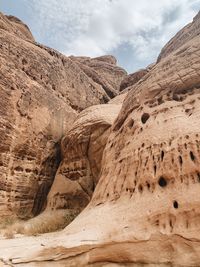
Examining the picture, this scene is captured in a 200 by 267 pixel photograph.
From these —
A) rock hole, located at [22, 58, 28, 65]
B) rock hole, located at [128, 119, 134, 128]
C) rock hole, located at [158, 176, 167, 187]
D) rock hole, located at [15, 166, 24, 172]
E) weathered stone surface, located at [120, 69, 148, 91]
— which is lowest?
rock hole, located at [158, 176, 167, 187]

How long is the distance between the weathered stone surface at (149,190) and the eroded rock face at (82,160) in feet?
6.73

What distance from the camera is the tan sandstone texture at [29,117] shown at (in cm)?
1073

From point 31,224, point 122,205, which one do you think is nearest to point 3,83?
point 31,224

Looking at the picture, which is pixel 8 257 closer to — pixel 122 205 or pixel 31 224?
pixel 122 205

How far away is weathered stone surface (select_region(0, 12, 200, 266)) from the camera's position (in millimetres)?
4617

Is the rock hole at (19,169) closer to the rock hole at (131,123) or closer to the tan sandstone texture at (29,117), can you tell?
the tan sandstone texture at (29,117)

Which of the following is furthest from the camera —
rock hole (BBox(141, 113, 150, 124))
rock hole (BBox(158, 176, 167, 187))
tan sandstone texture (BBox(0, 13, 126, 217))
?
tan sandstone texture (BBox(0, 13, 126, 217))

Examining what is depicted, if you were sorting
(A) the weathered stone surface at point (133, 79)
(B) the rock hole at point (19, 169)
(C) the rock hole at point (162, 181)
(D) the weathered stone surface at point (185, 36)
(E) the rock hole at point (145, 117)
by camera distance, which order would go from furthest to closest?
(A) the weathered stone surface at point (133, 79) → (D) the weathered stone surface at point (185, 36) → (B) the rock hole at point (19, 169) → (E) the rock hole at point (145, 117) → (C) the rock hole at point (162, 181)

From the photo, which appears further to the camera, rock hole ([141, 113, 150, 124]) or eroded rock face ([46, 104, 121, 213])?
eroded rock face ([46, 104, 121, 213])

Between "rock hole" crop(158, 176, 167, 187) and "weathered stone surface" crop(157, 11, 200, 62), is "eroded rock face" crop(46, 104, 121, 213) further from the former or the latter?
"rock hole" crop(158, 176, 167, 187)

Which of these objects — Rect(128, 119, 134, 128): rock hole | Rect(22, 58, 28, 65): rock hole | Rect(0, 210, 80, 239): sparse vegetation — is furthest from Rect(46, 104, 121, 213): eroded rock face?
Rect(22, 58, 28, 65): rock hole

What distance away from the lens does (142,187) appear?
241 inches

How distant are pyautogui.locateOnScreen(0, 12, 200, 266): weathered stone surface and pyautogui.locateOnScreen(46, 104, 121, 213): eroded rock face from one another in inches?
80.8

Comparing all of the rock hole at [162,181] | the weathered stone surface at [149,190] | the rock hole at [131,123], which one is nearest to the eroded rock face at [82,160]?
the weathered stone surface at [149,190]
